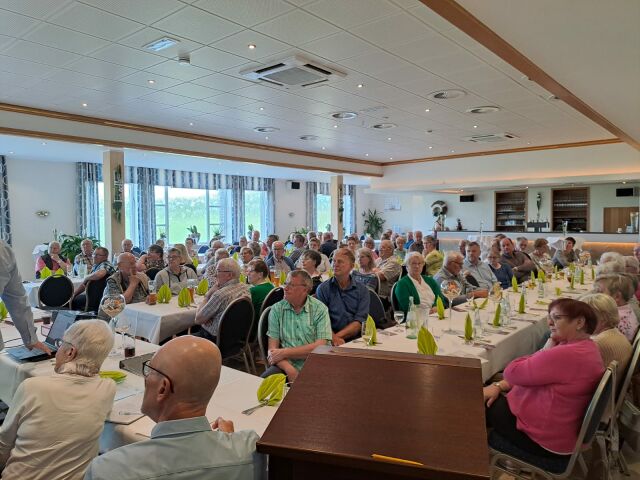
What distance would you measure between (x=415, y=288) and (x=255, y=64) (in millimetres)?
3143

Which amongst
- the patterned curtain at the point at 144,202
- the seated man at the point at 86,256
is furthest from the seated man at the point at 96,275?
the patterned curtain at the point at 144,202

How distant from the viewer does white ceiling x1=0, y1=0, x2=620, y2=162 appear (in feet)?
13.0

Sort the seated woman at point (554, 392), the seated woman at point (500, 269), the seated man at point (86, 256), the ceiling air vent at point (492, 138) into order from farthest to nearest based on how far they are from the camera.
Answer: the ceiling air vent at point (492, 138) → the seated man at point (86, 256) → the seated woman at point (500, 269) → the seated woman at point (554, 392)

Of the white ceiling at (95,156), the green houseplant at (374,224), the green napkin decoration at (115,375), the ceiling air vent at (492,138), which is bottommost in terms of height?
the green napkin decoration at (115,375)

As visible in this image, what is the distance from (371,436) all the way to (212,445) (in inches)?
21.7

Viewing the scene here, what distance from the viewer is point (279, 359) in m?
3.08

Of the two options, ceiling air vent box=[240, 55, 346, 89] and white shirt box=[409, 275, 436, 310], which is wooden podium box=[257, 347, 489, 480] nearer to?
white shirt box=[409, 275, 436, 310]

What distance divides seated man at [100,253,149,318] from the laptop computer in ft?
6.76

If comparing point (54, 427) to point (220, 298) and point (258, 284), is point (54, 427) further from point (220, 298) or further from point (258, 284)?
point (258, 284)

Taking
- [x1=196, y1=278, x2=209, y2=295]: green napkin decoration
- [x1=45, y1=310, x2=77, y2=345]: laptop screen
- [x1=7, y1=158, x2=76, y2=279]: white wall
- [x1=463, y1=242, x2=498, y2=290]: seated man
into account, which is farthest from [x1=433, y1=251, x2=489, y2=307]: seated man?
[x1=7, y1=158, x2=76, y2=279]: white wall

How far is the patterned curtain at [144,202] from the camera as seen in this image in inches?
537

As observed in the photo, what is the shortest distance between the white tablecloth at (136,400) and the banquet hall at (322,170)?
1 cm

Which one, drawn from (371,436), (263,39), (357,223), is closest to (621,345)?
(371,436)

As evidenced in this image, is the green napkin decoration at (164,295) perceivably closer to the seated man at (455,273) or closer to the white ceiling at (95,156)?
the seated man at (455,273)
